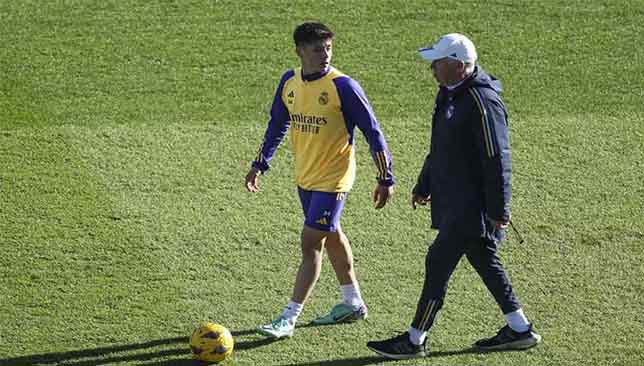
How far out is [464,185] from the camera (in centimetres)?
822

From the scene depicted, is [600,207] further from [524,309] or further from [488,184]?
[488,184]

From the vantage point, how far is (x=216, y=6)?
14664 millimetres

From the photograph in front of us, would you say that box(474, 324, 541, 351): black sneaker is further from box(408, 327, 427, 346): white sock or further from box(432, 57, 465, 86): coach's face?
box(432, 57, 465, 86): coach's face

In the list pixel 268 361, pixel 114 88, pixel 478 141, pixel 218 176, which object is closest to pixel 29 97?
pixel 114 88

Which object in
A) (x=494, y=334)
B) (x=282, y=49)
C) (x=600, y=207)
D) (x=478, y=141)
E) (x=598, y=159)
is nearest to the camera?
(x=478, y=141)

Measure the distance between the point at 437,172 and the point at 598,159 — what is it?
3.96 metres

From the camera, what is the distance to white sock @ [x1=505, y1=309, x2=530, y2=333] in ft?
28.2

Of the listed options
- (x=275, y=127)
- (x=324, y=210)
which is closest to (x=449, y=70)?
(x=324, y=210)

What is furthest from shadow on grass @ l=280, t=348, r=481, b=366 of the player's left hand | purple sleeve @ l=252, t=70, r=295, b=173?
purple sleeve @ l=252, t=70, r=295, b=173

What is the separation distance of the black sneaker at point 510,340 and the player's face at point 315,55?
214cm

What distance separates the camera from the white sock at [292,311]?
8.86 meters

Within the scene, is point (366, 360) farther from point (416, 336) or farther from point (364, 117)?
point (364, 117)

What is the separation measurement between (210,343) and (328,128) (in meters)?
1.61

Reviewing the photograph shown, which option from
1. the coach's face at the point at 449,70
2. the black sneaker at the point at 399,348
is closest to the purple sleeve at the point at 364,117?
the coach's face at the point at 449,70
